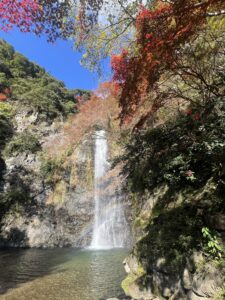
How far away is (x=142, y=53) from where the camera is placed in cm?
545

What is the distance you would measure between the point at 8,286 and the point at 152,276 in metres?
4.04

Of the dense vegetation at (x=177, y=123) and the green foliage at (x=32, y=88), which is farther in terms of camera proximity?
the green foliage at (x=32, y=88)

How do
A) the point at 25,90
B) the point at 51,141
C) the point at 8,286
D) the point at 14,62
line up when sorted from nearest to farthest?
the point at 8,286
the point at 51,141
the point at 25,90
the point at 14,62

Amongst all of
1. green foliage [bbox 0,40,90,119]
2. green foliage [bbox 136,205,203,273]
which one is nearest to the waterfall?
green foliage [bbox 136,205,203,273]

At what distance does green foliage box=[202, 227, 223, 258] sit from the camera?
3.97 meters

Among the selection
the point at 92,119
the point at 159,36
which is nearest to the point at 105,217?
the point at 92,119

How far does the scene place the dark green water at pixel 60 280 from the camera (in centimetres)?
567

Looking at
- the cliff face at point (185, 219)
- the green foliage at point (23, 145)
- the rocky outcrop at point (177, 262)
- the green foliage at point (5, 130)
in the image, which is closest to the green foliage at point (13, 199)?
Result: the green foliage at point (23, 145)

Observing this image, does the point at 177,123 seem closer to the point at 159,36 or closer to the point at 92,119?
the point at 159,36

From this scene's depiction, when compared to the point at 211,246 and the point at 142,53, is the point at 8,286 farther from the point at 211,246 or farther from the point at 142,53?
the point at 142,53

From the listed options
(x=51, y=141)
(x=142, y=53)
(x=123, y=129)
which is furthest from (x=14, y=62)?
(x=142, y=53)

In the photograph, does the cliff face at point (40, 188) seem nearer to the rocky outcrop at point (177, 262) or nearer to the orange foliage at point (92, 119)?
the orange foliage at point (92, 119)

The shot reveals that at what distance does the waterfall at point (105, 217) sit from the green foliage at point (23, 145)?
5445mm

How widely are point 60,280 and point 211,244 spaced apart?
460cm
